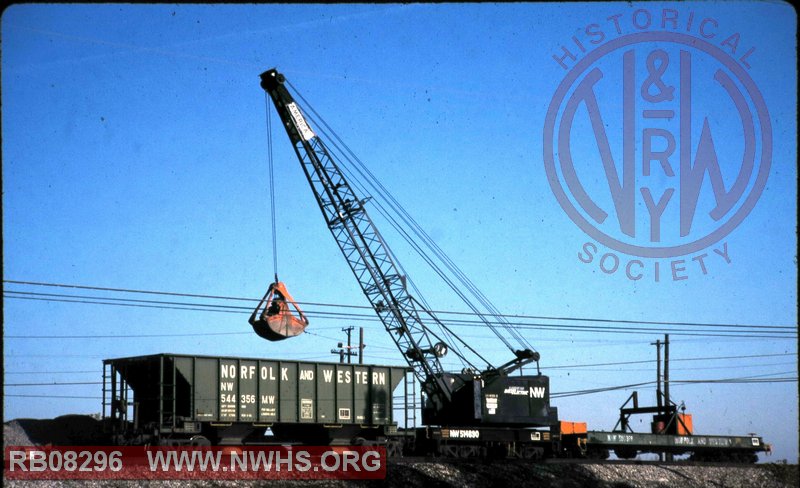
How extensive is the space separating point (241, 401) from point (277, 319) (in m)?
3.49

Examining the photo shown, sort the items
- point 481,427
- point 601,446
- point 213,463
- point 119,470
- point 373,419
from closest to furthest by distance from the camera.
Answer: point 119,470, point 213,463, point 373,419, point 481,427, point 601,446

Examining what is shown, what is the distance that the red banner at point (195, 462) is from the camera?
21.3m

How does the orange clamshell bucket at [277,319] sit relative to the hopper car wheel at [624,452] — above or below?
above

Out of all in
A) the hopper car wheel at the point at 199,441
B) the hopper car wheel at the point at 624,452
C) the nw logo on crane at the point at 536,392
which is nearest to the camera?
the hopper car wheel at the point at 199,441

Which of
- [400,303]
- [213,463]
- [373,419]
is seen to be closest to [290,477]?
[213,463]

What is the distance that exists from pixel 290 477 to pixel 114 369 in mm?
6718

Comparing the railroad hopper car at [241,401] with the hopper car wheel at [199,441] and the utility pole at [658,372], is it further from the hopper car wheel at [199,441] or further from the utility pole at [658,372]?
the utility pole at [658,372]

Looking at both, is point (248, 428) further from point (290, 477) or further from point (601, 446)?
point (601, 446)

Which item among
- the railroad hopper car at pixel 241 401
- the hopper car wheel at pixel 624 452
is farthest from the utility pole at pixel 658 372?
the railroad hopper car at pixel 241 401

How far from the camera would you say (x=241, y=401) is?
86.0ft

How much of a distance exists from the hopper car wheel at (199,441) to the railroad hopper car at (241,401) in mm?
29

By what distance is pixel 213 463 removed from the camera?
24156mm

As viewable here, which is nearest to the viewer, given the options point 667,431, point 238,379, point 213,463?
point 213,463

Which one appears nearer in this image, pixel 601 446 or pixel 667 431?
pixel 601 446
